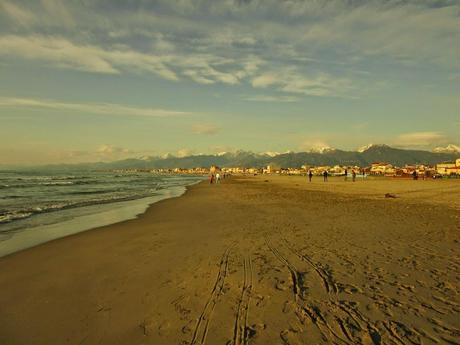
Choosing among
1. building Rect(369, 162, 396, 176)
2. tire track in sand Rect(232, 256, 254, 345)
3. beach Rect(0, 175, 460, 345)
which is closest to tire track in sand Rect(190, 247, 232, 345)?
beach Rect(0, 175, 460, 345)

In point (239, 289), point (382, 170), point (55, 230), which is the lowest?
point (382, 170)

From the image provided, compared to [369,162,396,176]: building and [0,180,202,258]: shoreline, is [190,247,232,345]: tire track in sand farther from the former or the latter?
[369,162,396,176]: building

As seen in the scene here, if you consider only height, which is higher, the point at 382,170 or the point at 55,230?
the point at 55,230

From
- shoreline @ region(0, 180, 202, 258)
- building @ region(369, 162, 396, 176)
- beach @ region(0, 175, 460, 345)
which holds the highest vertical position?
beach @ region(0, 175, 460, 345)

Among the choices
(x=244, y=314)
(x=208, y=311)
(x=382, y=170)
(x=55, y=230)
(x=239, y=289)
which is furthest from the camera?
(x=382, y=170)

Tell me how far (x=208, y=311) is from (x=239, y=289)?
1100 millimetres

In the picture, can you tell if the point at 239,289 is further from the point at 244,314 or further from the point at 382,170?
the point at 382,170

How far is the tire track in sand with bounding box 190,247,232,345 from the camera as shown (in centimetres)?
445

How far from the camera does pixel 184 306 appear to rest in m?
5.51

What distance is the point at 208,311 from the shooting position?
17.3ft

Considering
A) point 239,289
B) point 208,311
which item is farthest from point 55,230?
point 208,311

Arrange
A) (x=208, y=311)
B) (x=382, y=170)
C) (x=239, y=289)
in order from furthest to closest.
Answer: (x=382, y=170) < (x=239, y=289) < (x=208, y=311)

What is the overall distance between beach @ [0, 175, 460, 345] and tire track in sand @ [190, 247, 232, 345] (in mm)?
24

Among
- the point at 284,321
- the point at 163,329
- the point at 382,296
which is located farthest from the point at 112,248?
the point at 382,296
